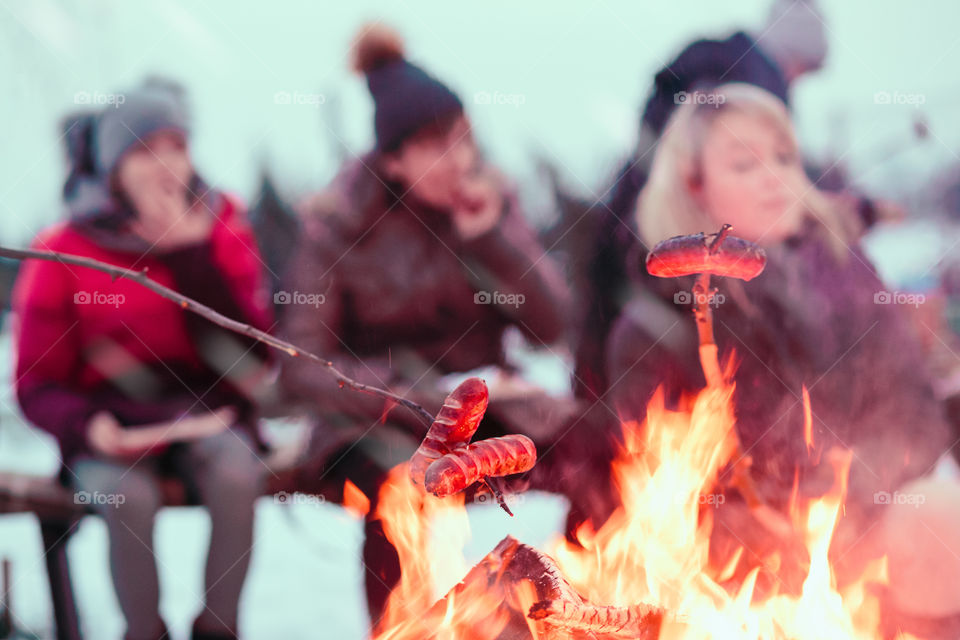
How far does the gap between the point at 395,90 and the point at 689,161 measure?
1179 millimetres

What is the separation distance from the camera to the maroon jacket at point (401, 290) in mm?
3211

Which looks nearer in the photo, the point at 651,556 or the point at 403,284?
the point at 651,556

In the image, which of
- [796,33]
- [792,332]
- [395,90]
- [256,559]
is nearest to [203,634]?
[256,559]

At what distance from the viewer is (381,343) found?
3.23 m

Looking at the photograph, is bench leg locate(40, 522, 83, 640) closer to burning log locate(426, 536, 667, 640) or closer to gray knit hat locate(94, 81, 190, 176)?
gray knit hat locate(94, 81, 190, 176)

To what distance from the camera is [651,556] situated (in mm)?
2512

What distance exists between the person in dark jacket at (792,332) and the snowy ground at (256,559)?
36.1 inches

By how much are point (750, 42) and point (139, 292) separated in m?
2.55

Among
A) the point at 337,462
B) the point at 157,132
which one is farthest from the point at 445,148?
the point at 337,462

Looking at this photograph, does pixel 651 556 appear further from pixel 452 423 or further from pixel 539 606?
pixel 452 423

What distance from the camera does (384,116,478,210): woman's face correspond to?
323cm

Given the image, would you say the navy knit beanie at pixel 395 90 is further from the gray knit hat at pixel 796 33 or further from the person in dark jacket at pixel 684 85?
the gray knit hat at pixel 796 33

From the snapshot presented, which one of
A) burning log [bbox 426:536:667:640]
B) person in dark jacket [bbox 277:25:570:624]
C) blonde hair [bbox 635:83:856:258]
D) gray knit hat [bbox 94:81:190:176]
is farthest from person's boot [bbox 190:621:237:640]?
blonde hair [bbox 635:83:856:258]

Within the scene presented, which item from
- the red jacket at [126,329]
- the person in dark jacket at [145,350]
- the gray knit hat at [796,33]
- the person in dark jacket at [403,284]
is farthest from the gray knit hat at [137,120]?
the gray knit hat at [796,33]
